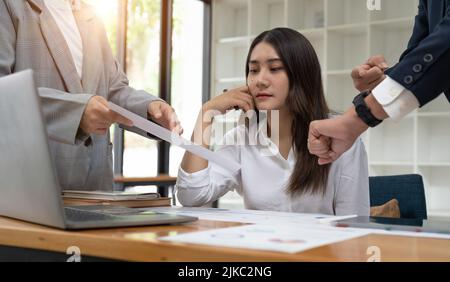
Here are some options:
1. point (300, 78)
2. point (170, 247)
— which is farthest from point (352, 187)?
point (170, 247)

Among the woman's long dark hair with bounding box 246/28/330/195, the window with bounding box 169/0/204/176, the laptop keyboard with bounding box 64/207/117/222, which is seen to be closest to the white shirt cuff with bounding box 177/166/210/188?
the woman's long dark hair with bounding box 246/28/330/195

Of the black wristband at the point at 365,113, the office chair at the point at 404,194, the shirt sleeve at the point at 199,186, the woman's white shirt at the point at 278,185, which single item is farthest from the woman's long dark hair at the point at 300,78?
the black wristband at the point at 365,113

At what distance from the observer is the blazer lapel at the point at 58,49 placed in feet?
4.67

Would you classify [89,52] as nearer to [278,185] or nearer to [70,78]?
[70,78]

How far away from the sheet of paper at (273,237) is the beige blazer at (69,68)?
1.45 feet

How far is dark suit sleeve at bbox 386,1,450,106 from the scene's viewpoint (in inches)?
38.8

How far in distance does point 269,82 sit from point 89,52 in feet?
2.11

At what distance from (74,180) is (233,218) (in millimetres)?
581

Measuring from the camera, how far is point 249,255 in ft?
2.10

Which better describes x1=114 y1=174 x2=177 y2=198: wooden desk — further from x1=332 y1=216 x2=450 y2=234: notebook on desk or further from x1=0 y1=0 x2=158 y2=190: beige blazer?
x1=332 y1=216 x2=450 y2=234: notebook on desk

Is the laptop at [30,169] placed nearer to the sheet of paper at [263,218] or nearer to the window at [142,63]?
the sheet of paper at [263,218]

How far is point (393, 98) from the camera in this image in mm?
1018

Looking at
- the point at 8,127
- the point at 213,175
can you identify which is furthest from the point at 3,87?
the point at 213,175
